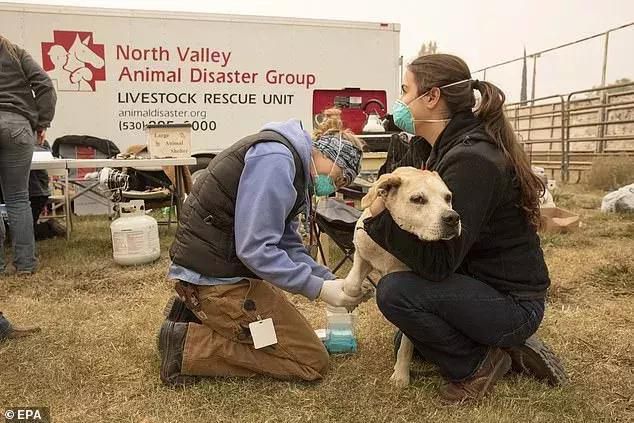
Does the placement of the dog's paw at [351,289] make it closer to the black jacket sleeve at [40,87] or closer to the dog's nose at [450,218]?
the dog's nose at [450,218]

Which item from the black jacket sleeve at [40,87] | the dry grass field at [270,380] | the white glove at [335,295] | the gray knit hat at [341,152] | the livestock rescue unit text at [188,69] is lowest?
the dry grass field at [270,380]

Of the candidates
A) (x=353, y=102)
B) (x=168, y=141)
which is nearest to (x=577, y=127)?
(x=353, y=102)

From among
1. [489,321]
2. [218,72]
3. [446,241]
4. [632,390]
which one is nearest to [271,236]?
[446,241]

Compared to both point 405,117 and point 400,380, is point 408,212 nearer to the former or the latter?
point 405,117

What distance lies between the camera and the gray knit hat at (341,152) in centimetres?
233

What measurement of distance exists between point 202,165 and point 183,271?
17.2 feet

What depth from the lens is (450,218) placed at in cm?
188

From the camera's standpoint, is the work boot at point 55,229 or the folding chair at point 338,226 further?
the work boot at point 55,229

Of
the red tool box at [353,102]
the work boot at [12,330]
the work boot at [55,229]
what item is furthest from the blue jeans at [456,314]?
the red tool box at [353,102]

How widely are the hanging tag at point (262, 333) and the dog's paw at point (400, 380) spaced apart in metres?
0.56

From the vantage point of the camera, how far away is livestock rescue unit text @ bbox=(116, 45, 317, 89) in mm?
7391

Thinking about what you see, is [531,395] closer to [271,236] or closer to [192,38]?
[271,236]

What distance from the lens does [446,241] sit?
2.01 metres

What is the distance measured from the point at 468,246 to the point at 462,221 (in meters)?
0.12
